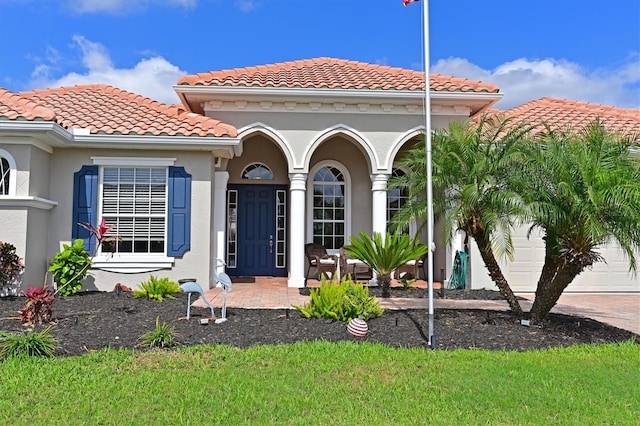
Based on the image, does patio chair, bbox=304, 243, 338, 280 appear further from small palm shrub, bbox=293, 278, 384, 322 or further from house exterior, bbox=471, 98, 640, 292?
small palm shrub, bbox=293, 278, 384, 322

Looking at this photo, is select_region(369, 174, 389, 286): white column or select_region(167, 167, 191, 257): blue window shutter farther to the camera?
select_region(369, 174, 389, 286): white column

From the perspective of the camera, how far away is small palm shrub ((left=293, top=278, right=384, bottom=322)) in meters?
7.86

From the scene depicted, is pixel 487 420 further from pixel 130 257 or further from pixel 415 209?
pixel 130 257

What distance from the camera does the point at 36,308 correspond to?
752 centimetres

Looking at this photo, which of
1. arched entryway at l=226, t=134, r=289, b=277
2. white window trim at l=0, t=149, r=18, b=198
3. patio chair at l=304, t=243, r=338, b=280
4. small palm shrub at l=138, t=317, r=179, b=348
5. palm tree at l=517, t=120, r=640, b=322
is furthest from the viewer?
arched entryway at l=226, t=134, r=289, b=277

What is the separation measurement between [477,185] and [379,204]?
5.32 m

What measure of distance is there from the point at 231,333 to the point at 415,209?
11.3 feet

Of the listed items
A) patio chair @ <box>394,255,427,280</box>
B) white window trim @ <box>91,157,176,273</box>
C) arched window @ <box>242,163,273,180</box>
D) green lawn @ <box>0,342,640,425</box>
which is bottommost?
green lawn @ <box>0,342,640,425</box>

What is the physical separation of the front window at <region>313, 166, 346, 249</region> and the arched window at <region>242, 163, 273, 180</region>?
1399 millimetres

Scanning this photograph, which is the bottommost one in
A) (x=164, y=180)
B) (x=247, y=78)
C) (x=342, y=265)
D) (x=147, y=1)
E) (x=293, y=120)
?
(x=342, y=265)

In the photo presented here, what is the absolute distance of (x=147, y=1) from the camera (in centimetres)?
1150

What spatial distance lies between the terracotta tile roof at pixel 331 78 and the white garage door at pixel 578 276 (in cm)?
393

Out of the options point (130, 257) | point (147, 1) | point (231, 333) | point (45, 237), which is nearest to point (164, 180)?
point (130, 257)

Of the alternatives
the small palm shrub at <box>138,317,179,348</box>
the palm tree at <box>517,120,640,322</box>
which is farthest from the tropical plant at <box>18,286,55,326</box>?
the palm tree at <box>517,120,640,322</box>
